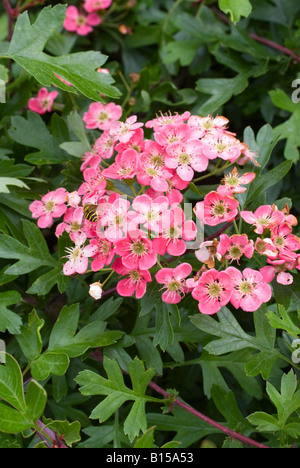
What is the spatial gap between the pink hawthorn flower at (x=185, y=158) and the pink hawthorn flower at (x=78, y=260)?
0.67ft

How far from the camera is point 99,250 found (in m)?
0.99

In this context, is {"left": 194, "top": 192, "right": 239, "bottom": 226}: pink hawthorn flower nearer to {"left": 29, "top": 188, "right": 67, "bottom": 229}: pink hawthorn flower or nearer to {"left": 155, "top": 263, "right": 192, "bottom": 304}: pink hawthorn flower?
{"left": 155, "top": 263, "right": 192, "bottom": 304}: pink hawthorn flower

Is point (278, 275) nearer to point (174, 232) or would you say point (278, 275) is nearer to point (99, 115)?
point (174, 232)

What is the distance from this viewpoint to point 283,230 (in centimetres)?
95

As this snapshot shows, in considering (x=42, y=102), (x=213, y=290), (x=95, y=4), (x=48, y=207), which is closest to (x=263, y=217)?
(x=213, y=290)

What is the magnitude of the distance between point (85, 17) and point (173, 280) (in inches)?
38.6

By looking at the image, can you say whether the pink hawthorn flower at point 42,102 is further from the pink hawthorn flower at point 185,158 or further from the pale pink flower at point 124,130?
the pink hawthorn flower at point 185,158

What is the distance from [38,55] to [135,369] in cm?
64

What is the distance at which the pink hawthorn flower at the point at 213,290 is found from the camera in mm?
915

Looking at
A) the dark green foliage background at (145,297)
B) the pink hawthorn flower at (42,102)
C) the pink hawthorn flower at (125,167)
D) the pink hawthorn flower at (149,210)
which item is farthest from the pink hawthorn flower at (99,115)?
the pink hawthorn flower at (149,210)

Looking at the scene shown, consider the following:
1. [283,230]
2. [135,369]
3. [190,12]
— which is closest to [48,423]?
[135,369]

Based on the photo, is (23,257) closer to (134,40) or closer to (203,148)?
(203,148)

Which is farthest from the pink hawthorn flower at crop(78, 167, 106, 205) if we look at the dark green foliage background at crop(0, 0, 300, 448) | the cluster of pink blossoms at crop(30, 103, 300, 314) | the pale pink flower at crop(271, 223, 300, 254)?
the pale pink flower at crop(271, 223, 300, 254)

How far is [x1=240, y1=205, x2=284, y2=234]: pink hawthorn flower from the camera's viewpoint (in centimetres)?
95
